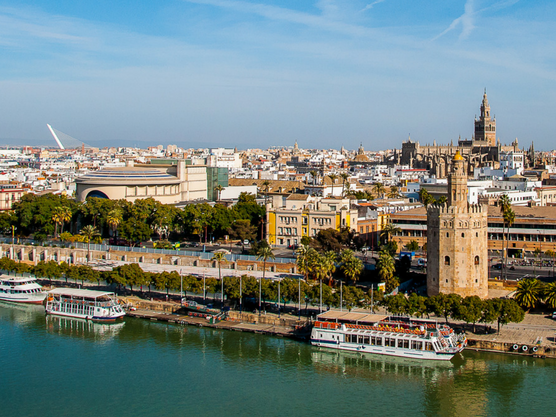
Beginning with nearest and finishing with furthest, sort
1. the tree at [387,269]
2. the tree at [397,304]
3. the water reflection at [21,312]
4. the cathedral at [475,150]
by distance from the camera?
1. the tree at [397,304]
2. the tree at [387,269]
3. the water reflection at [21,312]
4. the cathedral at [475,150]

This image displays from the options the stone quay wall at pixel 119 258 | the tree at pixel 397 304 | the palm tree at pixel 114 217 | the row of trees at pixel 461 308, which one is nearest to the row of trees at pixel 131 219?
the palm tree at pixel 114 217

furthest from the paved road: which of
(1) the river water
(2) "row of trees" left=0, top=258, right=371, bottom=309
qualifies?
(1) the river water

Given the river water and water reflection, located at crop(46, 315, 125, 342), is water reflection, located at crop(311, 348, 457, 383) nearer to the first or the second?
the river water

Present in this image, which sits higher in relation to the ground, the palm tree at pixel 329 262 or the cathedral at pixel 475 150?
the cathedral at pixel 475 150

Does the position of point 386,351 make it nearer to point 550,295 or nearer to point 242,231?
point 550,295

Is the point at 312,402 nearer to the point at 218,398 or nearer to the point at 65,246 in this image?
the point at 218,398

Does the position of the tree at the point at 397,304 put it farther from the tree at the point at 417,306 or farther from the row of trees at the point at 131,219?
the row of trees at the point at 131,219
